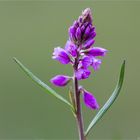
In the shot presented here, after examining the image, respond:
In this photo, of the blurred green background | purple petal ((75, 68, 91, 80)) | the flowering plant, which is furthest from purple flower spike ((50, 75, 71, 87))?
the blurred green background

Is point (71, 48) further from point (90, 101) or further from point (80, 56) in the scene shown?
point (90, 101)

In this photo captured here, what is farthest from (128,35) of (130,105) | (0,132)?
(0,132)

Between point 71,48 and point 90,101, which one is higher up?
point 71,48

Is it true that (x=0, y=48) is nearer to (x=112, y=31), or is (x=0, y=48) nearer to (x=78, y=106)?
(x=112, y=31)

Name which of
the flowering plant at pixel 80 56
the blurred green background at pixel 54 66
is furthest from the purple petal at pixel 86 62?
the blurred green background at pixel 54 66

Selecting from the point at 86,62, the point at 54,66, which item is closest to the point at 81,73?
the point at 86,62

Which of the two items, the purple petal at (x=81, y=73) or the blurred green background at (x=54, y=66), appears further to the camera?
the blurred green background at (x=54, y=66)

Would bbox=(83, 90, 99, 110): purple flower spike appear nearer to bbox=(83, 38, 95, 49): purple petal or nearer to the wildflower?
the wildflower

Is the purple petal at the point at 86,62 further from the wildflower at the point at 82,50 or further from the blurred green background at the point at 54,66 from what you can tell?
the blurred green background at the point at 54,66

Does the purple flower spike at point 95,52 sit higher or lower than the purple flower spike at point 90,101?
higher
